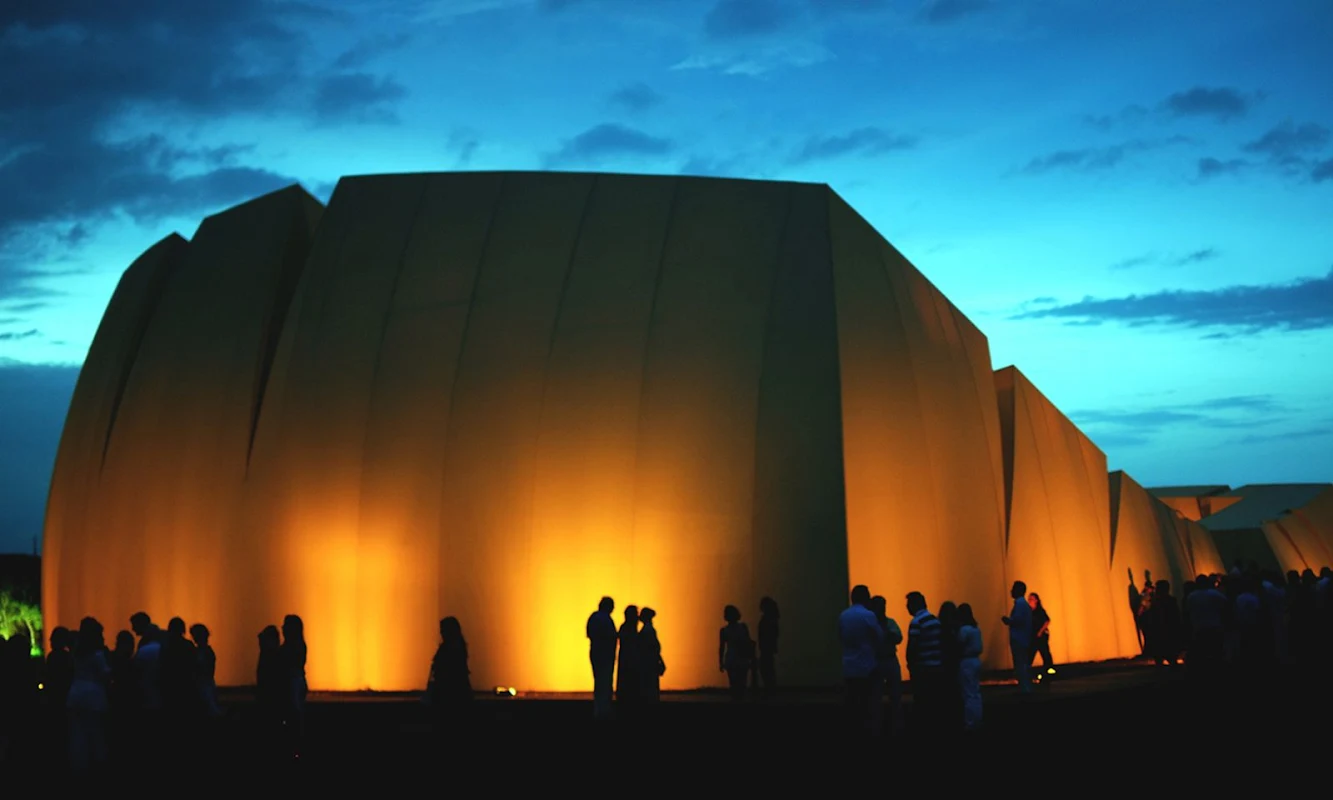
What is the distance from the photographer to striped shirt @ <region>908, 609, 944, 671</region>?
1290 cm

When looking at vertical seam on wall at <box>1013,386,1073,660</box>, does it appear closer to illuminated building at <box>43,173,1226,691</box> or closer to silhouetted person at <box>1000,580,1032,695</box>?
illuminated building at <box>43,173,1226,691</box>

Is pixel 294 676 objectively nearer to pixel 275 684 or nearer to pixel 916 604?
pixel 275 684

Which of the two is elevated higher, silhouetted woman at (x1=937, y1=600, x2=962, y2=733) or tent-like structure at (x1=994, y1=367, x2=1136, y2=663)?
tent-like structure at (x1=994, y1=367, x2=1136, y2=663)

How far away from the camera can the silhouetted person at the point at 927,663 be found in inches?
508

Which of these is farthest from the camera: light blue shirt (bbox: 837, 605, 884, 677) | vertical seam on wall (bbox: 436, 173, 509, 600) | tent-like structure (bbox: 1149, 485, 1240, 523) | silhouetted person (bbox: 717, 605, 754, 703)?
tent-like structure (bbox: 1149, 485, 1240, 523)

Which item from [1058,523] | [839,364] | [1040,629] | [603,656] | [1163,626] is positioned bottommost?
[603,656]

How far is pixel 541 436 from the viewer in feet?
69.9

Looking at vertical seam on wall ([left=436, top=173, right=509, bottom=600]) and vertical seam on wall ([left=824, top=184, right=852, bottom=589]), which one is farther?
vertical seam on wall ([left=436, top=173, right=509, bottom=600])

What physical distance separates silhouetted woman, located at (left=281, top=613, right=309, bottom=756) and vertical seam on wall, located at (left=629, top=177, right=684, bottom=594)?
8.28 meters

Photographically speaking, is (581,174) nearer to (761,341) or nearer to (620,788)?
(761,341)

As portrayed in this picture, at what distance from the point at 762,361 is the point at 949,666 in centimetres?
898

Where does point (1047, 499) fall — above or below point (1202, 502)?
below

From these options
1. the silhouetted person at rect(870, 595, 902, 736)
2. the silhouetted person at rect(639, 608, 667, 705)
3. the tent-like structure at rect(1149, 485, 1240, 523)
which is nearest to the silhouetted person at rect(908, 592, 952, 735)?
the silhouetted person at rect(870, 595, 902, 736)

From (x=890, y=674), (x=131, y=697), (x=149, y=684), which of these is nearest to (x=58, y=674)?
(x=131, y=697)
